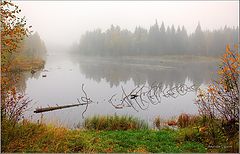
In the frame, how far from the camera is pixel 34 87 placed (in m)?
25.3

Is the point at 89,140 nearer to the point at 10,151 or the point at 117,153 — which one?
the point at 117,153

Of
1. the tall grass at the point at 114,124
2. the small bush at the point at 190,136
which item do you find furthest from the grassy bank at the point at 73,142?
the tall grass at the point at 114,124

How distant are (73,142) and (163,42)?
73.0 meters

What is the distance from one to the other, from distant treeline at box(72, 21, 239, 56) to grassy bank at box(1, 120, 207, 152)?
234 ft

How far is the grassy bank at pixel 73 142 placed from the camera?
6.22 meters

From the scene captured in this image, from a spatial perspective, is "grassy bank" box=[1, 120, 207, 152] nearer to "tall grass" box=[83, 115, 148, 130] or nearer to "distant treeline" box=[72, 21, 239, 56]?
"tall grass" box=[83, 115, 148, 130]

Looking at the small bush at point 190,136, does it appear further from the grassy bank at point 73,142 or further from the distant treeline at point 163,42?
the distant treeline at point 163,42

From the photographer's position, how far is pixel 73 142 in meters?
6.97

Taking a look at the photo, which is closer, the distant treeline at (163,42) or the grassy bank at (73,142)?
the grassy bank at (73,142)

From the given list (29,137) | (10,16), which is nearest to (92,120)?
(29,137)

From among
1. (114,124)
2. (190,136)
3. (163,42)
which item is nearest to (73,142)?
(190,136)

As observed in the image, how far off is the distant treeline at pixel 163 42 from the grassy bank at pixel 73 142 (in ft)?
234

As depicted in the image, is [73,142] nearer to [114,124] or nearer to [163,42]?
[114,124]

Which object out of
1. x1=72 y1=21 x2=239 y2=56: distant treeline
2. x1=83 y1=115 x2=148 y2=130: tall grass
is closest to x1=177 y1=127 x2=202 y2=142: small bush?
A: x1=83 y1=115 x2=148 y2=130: tall grass
